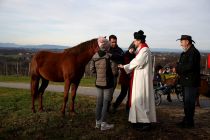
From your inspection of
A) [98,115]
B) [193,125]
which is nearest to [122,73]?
[98,115]

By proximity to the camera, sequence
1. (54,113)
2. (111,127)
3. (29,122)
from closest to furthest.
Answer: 1. (111,127)
2. (29,122)
3. (54,113)

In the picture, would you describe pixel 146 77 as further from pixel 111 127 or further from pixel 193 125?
pixel 193 125

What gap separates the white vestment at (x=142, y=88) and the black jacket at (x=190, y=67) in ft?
3.03

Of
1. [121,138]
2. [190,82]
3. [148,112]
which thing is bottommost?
[121,138]

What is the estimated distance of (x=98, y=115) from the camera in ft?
22.7

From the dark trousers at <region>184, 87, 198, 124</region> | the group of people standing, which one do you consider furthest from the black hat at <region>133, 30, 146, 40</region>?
the dark trousers at <region>184, 87, 198, 124</region>

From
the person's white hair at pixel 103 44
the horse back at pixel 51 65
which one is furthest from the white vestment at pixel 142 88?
the horse back at pixel 51 65

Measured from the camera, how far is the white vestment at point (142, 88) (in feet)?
21.1

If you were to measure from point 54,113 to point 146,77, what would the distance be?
9.76 feet

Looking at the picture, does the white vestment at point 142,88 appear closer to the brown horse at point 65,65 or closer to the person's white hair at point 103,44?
the person's white hair at point 103,44

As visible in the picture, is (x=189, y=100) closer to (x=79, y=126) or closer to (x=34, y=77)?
(x=79, y=126)

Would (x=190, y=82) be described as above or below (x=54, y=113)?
above

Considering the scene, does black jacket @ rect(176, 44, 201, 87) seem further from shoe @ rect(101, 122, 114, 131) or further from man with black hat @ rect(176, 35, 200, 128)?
shoe @ rect(101, 122, 114, 131)

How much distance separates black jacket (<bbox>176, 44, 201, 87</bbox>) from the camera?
6.82 metres
